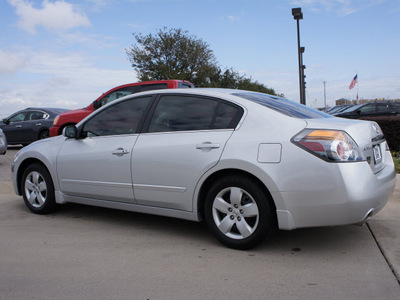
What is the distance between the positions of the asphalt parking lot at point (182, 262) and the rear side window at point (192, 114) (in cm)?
116

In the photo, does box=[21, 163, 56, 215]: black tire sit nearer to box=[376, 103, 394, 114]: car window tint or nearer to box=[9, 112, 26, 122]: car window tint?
box=[9, 112, 26, 122]: car window tint

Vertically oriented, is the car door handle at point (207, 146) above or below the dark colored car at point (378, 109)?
above

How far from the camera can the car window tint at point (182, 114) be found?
417cm

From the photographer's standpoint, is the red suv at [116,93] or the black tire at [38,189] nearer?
the black tire at [38,189]

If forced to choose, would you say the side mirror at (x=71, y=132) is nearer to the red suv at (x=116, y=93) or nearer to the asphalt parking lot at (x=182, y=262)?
the asphalt parking lot at (x=182, y=262)

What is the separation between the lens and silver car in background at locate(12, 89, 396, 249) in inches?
138

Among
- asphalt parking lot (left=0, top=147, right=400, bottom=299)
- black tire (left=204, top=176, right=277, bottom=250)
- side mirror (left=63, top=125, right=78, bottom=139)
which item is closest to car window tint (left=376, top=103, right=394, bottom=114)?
asphalt parking lot (left=0, top=147, right=400, bottom=299)

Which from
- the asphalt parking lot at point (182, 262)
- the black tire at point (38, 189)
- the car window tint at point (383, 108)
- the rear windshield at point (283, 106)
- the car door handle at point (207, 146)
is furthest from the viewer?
the car window tint at point (383, 108)

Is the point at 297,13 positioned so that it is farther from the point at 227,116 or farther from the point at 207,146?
the point at 207,146

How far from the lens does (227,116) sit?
4.04 m

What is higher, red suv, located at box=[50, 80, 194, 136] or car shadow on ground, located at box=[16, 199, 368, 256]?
red suv, located at box=[50, 80, 194, 136]

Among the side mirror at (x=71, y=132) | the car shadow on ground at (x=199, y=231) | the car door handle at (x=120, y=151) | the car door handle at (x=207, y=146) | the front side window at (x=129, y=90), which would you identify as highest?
the front side window at (x=129, y=90)

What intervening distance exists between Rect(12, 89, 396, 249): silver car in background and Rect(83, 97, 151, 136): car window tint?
0.01 metres

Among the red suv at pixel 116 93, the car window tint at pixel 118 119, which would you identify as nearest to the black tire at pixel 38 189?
the car window tint at pixel 118 119
